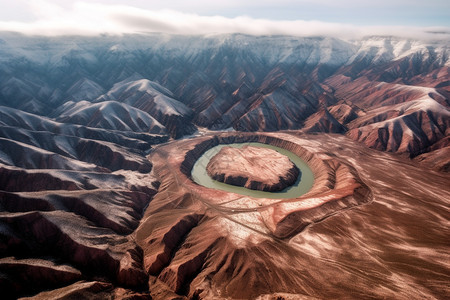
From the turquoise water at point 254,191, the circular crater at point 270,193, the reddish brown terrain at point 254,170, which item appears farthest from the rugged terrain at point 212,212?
the reddish brown terrain at point 254,170

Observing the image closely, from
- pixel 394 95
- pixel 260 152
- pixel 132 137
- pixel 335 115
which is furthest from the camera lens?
pixel 394 95

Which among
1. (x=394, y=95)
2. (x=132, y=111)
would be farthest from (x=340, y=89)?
(x=132, y=111)

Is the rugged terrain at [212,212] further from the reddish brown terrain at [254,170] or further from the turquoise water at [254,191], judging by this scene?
the reddish brown terrain at [254,170]

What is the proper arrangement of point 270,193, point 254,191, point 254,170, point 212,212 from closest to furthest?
point 212,212 → point 270,193 → point 254,191 → point 254,170

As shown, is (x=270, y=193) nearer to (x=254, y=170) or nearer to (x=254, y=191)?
(x=254, y=191)

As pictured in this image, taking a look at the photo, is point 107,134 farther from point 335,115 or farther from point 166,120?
point 335,115

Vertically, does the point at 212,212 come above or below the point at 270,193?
above

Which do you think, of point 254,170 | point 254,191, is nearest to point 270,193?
point 254,191

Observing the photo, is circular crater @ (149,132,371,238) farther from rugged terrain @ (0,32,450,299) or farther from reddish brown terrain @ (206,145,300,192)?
reddish brown terrain @ (206,145,300,192)
